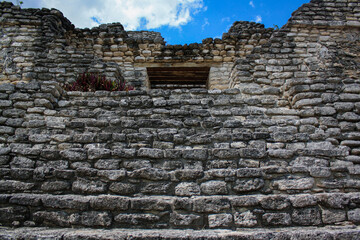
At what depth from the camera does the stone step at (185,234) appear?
2.29 metres

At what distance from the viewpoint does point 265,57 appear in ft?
16.6

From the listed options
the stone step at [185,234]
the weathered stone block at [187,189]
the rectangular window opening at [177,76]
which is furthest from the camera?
the rectangular window opening at [177,76]

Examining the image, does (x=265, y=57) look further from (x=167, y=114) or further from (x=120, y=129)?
(x=120, y=129)

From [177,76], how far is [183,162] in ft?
18.4

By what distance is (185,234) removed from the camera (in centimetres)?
232

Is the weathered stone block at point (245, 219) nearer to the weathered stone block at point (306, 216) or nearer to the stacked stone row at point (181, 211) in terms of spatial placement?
the stacked stone row at point (181, 211)

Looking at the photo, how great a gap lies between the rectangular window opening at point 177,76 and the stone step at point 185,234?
5.88m

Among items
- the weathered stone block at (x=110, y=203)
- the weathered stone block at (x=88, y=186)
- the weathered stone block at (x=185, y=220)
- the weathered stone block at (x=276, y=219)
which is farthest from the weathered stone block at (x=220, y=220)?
the weathered stone block at (x=88, y=186)

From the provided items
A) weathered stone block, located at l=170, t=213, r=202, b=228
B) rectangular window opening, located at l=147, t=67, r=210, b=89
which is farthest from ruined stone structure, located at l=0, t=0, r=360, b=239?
rectangular window opening, located at l=147, t=67, r=210, b=89

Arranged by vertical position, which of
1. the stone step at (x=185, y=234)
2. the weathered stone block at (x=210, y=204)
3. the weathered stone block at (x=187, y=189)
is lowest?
the stone step at (x=185, y=234)

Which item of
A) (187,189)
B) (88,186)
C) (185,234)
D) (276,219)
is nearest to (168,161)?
(187,189)

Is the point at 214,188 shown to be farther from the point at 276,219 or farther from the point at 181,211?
the point at 276,219

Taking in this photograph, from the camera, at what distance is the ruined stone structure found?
2523mm

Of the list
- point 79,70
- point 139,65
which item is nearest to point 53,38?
point 79,70
